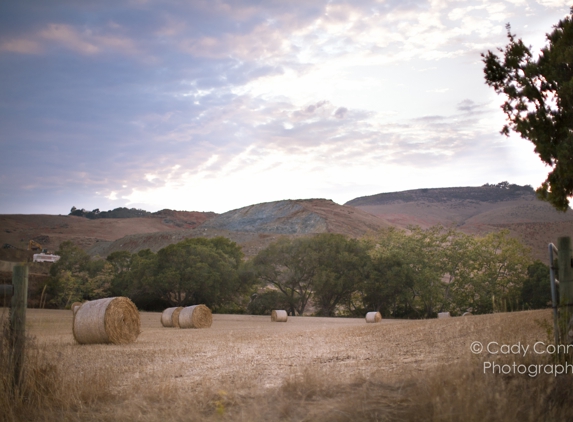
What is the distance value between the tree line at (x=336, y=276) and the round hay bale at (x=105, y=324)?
2875 cm

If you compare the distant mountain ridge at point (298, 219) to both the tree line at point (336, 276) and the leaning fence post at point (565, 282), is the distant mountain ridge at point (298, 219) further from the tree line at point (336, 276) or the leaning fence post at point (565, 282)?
the leaning fence post at point (565, 282)

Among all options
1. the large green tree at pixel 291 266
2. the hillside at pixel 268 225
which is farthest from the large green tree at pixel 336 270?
the hillside at pixel 268 225

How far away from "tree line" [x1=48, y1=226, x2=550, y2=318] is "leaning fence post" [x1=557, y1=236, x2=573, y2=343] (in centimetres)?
3386

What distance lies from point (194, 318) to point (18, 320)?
16.2 m

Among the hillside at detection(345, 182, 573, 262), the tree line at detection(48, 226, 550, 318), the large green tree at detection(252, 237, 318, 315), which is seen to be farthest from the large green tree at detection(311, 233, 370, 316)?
the hillside at detection(345, 182, 573, 262)

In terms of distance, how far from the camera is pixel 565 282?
6293mm

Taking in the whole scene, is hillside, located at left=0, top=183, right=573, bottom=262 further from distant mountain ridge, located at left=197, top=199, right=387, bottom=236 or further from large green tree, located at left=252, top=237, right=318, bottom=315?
large green tree, located at left=252, top=237, right=318, bottom=315

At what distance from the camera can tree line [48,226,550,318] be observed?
133 ft

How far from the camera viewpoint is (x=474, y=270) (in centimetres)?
4200

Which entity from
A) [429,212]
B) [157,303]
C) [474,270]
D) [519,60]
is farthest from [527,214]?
[519,60]

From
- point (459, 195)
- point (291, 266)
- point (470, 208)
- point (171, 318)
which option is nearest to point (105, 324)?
point (171, 318)

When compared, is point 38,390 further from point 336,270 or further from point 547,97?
point 336,270

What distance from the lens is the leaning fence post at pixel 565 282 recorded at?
6168 mm

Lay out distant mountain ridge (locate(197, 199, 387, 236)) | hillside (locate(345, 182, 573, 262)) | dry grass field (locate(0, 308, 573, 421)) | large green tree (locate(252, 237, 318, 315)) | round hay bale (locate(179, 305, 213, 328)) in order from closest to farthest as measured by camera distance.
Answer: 1. dry grass field (locate(0, 308, 573, 421))
2. round hay bale (locate(179, 305, 213, 328))
3. large green tree (locate(252, 237, 318, 315))
4. distant mountain ridge (locate(197, 199, 387, 236))
5. hillside (locate(345, 182, 573, 262))
